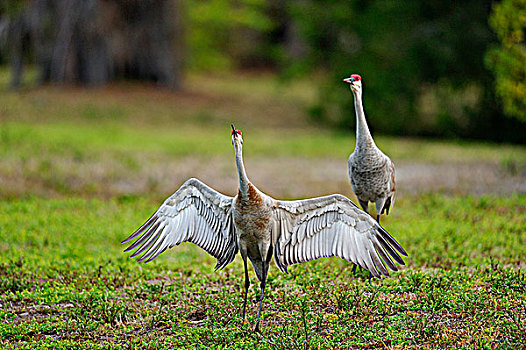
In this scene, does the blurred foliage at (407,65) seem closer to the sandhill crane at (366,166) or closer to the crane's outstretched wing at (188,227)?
the sandhill crane at (366,166)

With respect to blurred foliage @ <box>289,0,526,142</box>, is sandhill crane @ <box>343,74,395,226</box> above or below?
below

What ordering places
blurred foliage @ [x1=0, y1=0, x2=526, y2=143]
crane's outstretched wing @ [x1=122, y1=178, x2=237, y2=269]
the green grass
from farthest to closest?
blurred foliage @ [x1=0, y1=0, x2=526, y2=143]
crane's outstretched wing @ [x1=122, y1=178, x2=237, y2=269]
the green grass

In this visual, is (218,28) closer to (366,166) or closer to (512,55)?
(512,55)

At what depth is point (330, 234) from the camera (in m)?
5.46

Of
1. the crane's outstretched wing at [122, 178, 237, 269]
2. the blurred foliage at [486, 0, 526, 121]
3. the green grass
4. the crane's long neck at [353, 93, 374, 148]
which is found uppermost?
the blurred foliage at [486, 0, 526, 121]

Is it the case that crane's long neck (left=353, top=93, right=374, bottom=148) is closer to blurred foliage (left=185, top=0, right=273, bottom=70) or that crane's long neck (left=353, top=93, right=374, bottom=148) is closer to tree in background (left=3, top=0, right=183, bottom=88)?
tree in background (left=3, top=0, right=183, bottom=88)

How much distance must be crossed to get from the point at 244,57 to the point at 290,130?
19.0 m

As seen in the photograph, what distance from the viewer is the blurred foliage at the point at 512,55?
1180cm

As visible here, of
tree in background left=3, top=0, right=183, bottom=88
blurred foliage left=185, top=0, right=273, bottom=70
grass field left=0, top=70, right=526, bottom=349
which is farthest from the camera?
blurred foliage left=185, top=0, right=273, bottom=70

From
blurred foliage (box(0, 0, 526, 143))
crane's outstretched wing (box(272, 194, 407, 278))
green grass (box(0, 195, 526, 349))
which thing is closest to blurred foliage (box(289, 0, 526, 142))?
blurred foliage (box(0, 0, 526, 143))

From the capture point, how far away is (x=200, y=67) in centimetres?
3195

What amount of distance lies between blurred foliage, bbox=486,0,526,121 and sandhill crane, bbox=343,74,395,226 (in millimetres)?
6574

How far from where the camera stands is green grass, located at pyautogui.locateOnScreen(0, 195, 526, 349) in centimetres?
514

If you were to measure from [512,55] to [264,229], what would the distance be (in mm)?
8547
